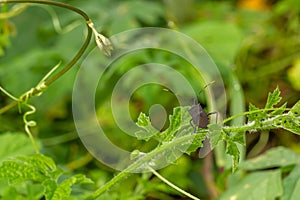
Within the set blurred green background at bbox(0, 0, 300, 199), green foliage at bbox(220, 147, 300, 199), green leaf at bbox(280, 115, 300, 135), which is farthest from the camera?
blurred green background at bbox(0, 0, 300, 199)

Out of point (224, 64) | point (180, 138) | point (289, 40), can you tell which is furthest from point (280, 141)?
point (180, 138)

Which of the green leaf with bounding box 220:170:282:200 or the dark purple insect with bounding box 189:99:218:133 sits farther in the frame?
the green leaf with bounding box 220:170:282:200

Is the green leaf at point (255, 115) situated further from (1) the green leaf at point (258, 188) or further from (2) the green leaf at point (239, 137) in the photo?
(1) the green leaf at point (258, 188)

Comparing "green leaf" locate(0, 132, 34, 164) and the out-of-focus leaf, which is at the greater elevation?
the out-of-focus leaf

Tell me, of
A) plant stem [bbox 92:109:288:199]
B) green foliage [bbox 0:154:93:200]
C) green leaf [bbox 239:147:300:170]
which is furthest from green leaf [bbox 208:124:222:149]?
green leaf [bbox 239:147:300:170]

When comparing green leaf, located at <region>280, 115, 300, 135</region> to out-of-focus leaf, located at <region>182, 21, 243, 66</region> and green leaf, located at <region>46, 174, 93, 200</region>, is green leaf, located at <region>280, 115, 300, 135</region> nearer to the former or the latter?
green leaf, located at <region>46, 174, 93, 200</region>

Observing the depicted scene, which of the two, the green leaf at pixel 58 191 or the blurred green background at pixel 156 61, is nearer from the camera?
the green leaf at pixel 58 191

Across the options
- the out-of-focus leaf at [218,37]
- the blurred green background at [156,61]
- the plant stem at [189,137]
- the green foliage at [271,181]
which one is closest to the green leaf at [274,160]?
the green foliage at [271,181]

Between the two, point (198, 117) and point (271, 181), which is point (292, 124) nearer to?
point (198, 117)

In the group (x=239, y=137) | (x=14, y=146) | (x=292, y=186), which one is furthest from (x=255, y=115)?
(x=14, y=146)

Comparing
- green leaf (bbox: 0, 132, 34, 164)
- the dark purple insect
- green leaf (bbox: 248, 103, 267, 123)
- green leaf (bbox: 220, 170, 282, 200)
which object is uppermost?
green leaf (bbox: 248, 103, 267, 123)
